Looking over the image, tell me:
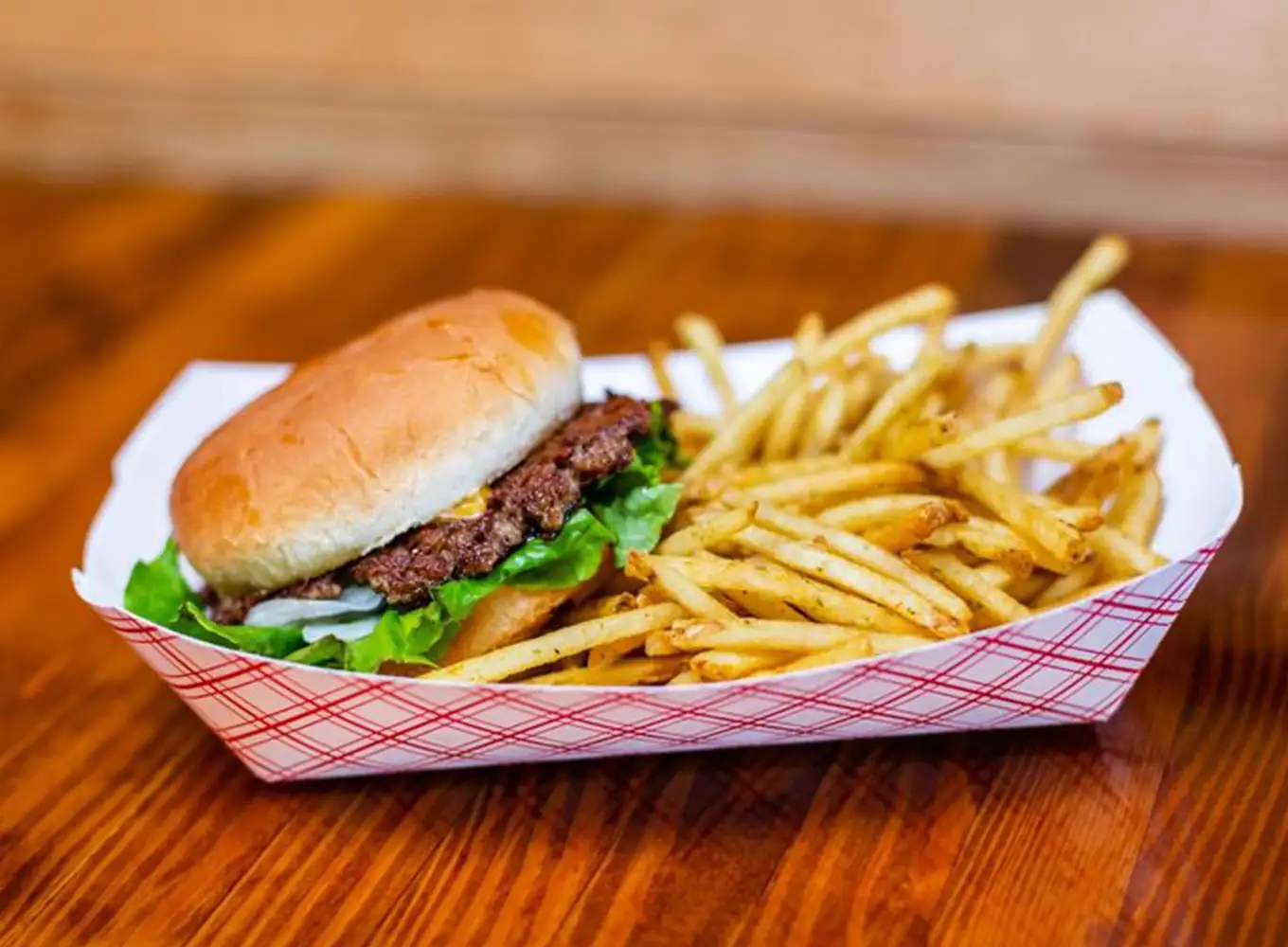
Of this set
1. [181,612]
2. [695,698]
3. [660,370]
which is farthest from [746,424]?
[181,612]

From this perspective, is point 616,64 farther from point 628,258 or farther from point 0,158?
point 0,158

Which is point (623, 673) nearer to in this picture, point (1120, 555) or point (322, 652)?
point (322, 652)

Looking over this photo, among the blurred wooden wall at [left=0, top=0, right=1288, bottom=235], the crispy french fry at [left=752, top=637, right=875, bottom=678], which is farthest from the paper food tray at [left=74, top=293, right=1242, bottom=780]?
the blurred wooden wall at [left=0, top=0, right=1288, bottom=235]

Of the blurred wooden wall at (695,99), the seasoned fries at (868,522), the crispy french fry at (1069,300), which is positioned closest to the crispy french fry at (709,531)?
the seasoned fries at (868,522)

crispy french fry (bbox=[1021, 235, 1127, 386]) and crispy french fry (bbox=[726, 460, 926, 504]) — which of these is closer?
crispy french fry (bbox=[726, 460, 926, 504])

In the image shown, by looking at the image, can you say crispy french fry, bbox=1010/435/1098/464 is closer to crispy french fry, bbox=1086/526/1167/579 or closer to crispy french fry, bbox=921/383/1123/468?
crispy french fry, bbox=921/383/1123/468

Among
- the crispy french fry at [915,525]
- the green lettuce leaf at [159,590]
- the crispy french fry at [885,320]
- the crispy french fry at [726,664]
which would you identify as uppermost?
the green lettuce leaf at [159,590]

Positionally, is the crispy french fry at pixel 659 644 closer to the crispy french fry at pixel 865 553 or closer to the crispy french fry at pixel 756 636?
the crispy french fry at pixel 756 636
